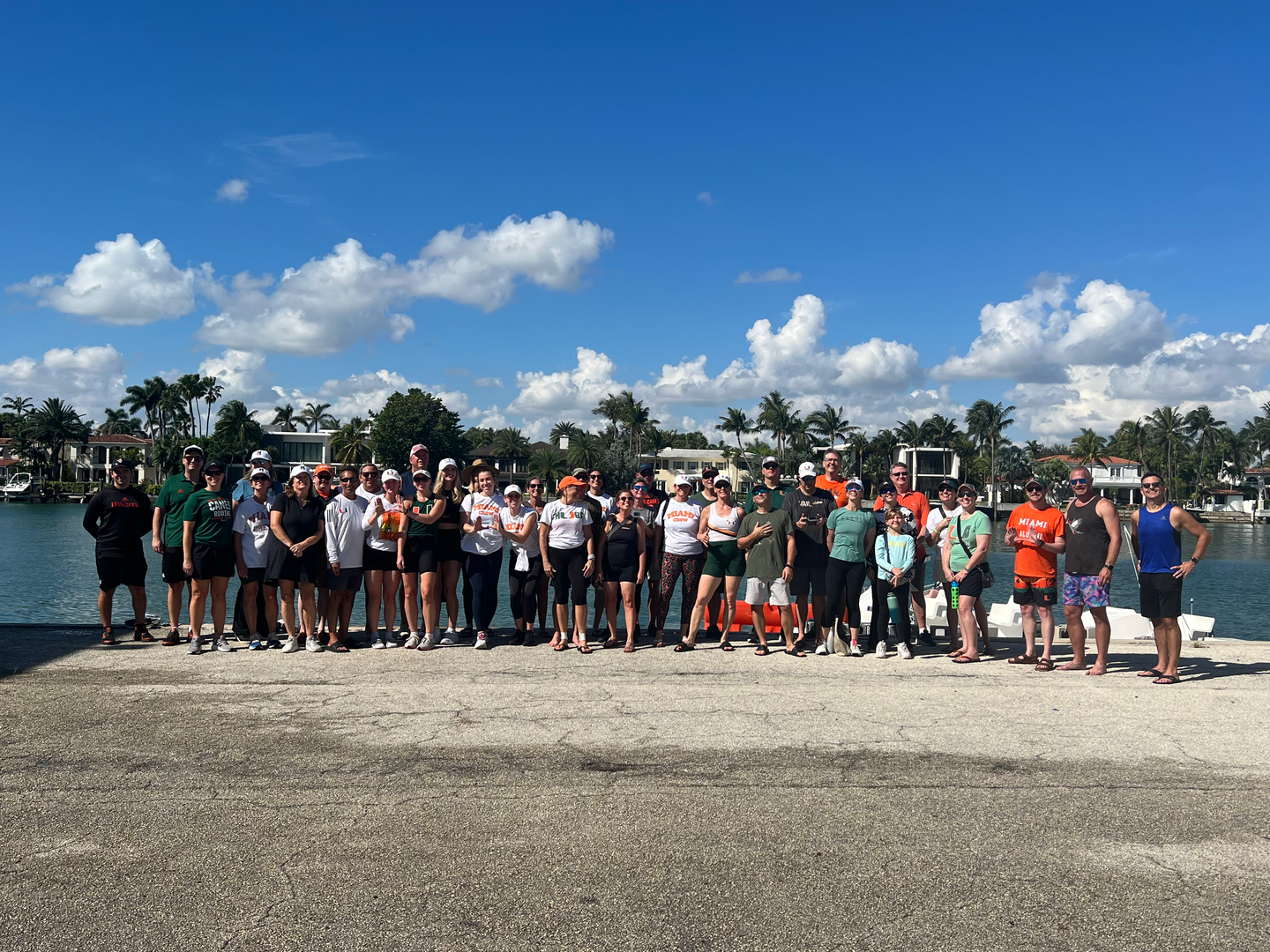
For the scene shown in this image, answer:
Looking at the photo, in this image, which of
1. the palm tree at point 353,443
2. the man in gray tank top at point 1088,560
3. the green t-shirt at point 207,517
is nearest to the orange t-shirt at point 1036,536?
the man in gray tank top at point 1088,560

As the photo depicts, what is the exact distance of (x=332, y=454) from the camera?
10756 centimetres

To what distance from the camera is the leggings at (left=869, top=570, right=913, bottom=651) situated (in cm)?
977

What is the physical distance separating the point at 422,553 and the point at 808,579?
4191 mm

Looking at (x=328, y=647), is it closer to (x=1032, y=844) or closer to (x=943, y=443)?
(x=1032, y=844)

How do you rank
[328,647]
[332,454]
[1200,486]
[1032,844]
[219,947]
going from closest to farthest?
1. [219,947]
2. [1032,844]
3. [328,647]
4. [332,454]
5. [1200,486]

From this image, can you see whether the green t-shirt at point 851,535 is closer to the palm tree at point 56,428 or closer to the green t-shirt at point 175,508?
the green t-shirt at point 175,508

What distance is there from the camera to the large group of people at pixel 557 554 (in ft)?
30.4

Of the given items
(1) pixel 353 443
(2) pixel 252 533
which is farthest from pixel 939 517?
(1) pixel 353 443

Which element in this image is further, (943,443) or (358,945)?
(943,443)

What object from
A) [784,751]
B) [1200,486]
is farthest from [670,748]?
[1200,486]

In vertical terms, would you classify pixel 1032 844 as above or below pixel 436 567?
below

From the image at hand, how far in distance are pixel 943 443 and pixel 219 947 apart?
117225 millimetres

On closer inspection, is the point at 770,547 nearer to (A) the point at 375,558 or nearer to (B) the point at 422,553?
(B) the point at 422,553

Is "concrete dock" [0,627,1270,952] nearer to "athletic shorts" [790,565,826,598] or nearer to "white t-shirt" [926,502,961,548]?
"athletic shorts" [790,565,826,598]
